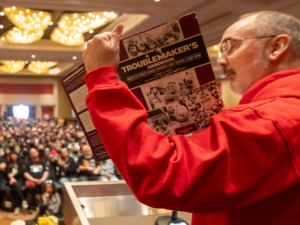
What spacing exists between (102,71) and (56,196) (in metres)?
5.30

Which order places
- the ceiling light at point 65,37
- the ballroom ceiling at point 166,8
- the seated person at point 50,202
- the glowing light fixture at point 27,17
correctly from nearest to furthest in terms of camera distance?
the seated person at point 50,202
the ballroom ceiling at point 166,8
the glowing light fixture at point 27,17
the ceiling light at point 65,37

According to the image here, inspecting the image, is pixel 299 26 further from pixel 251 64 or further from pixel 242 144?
pixel 242 144

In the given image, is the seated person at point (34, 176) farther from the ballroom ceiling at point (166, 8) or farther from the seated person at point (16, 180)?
the ballroom ceiling at point (166, 8)

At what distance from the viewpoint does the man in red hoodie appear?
2.04ft

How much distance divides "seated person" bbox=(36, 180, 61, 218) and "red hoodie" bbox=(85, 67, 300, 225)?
5272 millimetres

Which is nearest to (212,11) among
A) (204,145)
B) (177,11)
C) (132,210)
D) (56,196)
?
(177,11)

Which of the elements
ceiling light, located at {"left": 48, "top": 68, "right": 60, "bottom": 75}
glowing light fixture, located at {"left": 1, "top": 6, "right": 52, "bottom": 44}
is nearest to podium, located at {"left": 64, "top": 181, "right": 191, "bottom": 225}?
glowing light fixture, located at {"left": 1, "top": 6, "right": 52, "bottom": 44}

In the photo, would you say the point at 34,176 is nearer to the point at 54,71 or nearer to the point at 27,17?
the point at 27,17

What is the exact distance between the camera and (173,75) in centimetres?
97

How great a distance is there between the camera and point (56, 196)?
553 centimetres

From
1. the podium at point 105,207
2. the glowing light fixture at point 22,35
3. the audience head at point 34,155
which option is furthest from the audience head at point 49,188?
the glowing light fixture at point 22,35

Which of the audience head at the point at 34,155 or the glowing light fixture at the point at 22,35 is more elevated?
the glowing light fixture at the point at 22,35

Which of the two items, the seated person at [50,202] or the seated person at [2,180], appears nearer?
the seated person at [50,202]

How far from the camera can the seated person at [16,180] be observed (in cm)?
587
